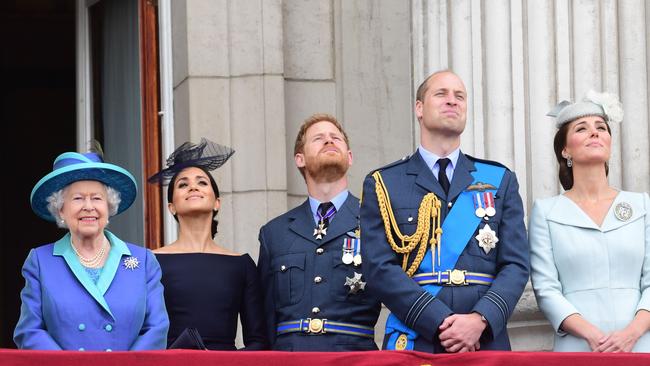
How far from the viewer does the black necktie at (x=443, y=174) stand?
23.3 ft

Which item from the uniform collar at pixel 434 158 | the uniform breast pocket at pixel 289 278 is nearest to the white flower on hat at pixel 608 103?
the uniform collar at pixel 434 158

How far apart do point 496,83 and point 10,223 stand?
6.69 meters

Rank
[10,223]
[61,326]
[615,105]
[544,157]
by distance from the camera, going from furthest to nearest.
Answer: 1. [10,223]
2. [544,157]
3. [615,105]
4. [61,326]

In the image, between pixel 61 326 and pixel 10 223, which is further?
pixel 10 223

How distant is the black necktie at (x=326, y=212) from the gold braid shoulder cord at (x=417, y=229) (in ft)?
1.91

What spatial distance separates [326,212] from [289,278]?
352 mm

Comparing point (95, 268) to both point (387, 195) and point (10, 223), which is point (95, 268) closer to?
point (387, 195)

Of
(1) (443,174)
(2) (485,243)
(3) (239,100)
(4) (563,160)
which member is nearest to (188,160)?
(1) (443,174)

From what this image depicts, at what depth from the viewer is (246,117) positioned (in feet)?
29.7

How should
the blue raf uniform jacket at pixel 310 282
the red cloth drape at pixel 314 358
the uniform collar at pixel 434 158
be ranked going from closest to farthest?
the red cloth drape at pixel 314 358 < the uniform collar at pixel 434 158 < the blue raf uniform jacket at pixel 310 282

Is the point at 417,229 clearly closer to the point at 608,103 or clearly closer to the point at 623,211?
the point at 623,211

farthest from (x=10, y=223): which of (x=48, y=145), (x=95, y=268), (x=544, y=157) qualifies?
(x=95, y=268)

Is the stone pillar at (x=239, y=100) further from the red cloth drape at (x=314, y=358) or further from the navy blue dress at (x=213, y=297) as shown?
the red cloth drape at (x=314, y=358)

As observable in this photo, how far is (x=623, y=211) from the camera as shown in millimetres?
7223
